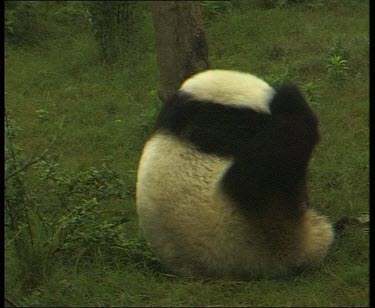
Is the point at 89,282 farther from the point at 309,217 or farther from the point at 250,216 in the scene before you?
the point at 309,217

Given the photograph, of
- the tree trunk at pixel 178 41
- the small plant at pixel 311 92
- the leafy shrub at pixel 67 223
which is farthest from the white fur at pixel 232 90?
the small plant at pixel 311 92

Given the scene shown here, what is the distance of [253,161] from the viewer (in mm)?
3865

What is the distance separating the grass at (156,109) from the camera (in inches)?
149

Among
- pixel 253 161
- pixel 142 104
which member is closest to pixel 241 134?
pixel 253 161

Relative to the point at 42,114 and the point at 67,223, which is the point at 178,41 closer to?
the point at 67,223

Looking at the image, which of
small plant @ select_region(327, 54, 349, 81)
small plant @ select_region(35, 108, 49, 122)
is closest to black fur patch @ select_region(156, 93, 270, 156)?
small plant @ select_region(327, 54, 349, 81)

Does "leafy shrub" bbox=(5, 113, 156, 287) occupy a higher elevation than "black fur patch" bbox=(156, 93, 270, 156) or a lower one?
lower

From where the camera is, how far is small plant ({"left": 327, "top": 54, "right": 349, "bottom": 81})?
213 inches

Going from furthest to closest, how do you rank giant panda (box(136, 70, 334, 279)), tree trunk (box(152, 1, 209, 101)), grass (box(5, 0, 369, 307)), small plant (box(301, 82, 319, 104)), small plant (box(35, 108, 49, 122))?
small plant (box(35, 108, 49, 122))
small plant (box(301, 82, 319, 104))
tree trunk (box(152, 1, 209, 101))
giant panda (box(136, 70, 334, 279))
grass (box(5, 0, 369, 307))

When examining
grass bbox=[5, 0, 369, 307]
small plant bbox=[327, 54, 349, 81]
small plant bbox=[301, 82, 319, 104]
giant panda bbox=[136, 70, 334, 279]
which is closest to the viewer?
grass bbox=[5, 0, 369, 307]

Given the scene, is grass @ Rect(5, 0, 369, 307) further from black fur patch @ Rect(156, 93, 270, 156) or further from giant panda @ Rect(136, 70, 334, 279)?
black fur patch @ Rect(156, 93, 270, 156)

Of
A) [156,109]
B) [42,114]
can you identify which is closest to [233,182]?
[156,109]

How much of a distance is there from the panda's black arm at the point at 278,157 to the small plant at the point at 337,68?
5.03ft

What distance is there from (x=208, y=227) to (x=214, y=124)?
479 mm
